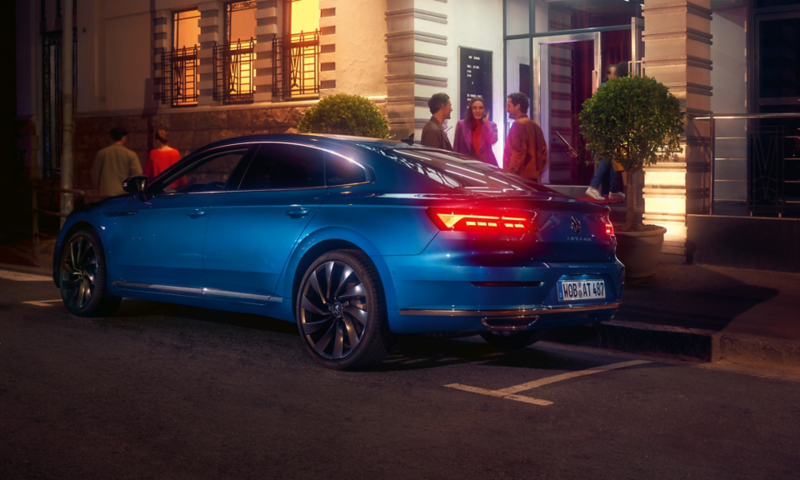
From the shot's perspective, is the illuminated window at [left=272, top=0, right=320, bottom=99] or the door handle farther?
the illuminated window at [left=272, top=0, right=320, bottom=99]

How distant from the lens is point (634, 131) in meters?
10.6

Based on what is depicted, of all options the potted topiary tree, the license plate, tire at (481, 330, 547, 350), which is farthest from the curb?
the potted topiary tree

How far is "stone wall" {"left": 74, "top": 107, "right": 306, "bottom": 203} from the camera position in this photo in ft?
57.3

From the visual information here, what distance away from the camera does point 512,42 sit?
1662cm

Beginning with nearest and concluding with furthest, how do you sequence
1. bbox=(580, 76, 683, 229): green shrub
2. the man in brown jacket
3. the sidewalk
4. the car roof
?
the car roof, the sidewalk, bbox=(580, 76, 683, 229): green shrub, the man in brown jacket

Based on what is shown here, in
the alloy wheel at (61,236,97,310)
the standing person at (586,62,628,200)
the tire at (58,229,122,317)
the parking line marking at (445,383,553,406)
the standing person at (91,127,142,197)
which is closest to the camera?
the parking line marking at (445,383,553,406)

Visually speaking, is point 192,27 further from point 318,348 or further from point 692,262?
point 318,348

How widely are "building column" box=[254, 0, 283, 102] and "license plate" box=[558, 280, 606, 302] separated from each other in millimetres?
12690

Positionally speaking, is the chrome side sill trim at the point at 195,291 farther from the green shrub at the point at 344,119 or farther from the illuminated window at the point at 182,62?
the illuminated window at the point at 182,62

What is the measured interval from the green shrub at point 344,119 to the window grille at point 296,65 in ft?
12.8

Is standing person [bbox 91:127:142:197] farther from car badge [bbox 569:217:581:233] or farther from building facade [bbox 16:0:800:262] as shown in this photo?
car badge [bbox 569:217:581:233]

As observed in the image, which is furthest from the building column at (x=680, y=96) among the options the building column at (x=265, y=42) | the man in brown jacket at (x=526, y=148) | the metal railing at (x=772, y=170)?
the building column at (x=265, y=42)

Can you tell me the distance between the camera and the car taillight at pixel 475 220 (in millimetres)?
5578

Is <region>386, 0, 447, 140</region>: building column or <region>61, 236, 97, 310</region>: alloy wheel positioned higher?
<region>386, 0, 447, 140</region>: building column
